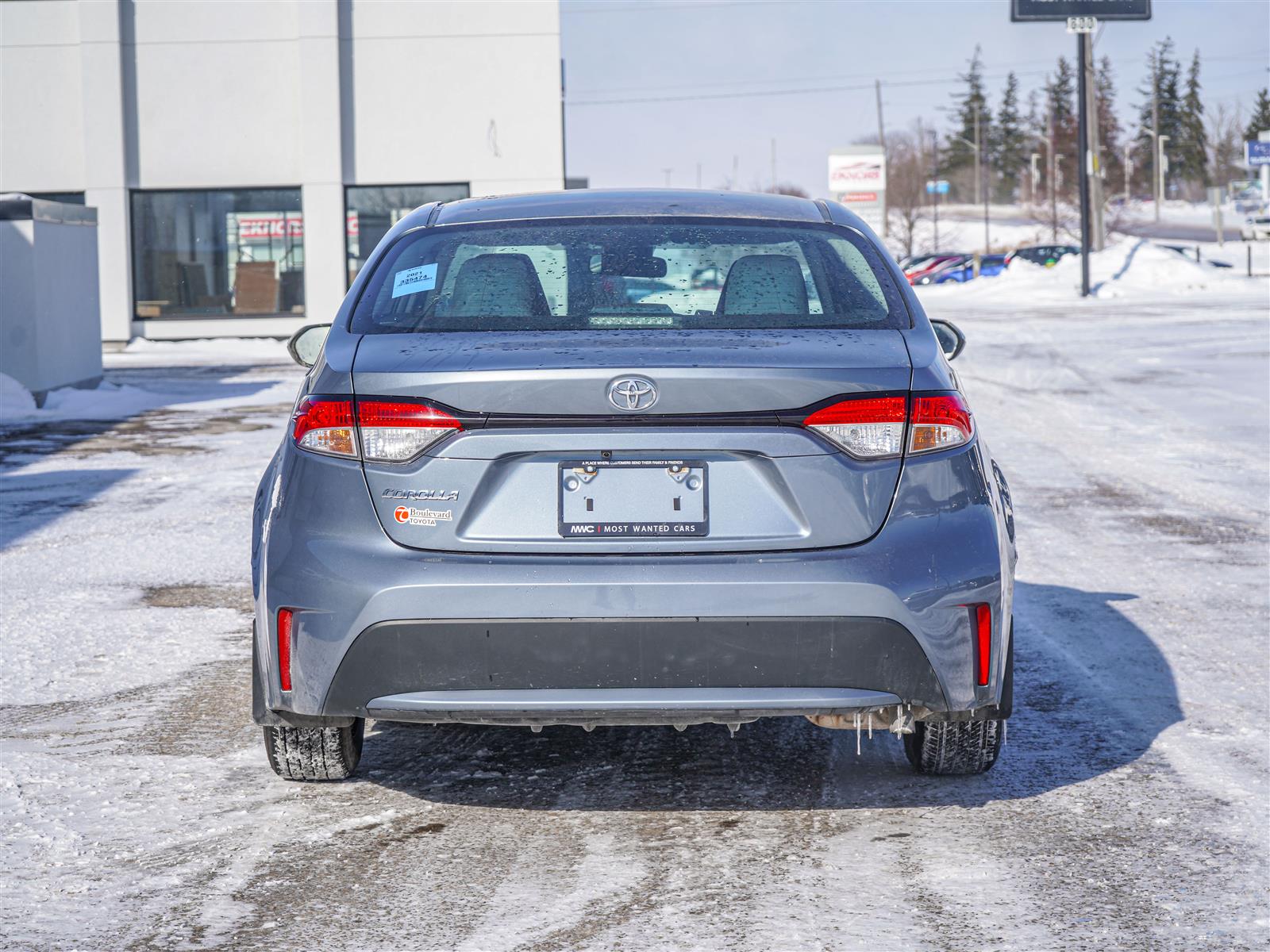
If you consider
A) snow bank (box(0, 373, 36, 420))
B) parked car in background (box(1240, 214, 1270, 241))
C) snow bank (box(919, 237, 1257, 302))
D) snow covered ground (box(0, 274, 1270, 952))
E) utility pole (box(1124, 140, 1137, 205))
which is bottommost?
snow covered ground (box(0, 274, 1270, 952))

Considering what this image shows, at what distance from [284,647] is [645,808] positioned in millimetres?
1042

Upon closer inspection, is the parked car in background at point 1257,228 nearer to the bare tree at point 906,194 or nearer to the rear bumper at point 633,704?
the bare tree at point 906,194

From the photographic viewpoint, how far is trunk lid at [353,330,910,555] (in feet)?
11.2

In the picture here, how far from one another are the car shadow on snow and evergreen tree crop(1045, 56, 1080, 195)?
73634 millimetres

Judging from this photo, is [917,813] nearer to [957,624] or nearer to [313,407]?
[957,624]

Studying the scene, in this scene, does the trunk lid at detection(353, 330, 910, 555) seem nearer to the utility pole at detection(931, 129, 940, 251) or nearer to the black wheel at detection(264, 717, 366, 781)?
the black wheel at detection(264, 717, 366, 781)

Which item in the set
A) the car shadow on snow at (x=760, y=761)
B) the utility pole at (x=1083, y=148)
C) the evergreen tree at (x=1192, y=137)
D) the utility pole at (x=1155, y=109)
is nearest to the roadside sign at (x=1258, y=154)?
the utility pole at (x=1083, y=148)

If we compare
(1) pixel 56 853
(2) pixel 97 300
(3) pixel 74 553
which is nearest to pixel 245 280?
(2) pixel 97 300

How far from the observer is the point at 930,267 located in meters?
60.2

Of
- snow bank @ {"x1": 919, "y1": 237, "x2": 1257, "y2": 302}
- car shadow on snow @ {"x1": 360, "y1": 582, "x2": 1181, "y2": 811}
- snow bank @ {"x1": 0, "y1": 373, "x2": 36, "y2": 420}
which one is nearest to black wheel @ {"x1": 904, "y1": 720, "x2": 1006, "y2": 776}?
car shadow on snow @ {"x1": 360, "y1": 582, "x2": 1181, "y2": 811}

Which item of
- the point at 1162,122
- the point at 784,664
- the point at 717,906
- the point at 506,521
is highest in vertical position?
the point at 1162,122

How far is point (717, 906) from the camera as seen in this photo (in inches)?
132

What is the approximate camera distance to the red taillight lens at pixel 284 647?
11.7 feet

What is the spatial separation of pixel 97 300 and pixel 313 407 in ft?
52.6
